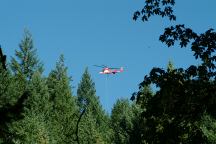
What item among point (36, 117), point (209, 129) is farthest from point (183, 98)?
point (209, 129)

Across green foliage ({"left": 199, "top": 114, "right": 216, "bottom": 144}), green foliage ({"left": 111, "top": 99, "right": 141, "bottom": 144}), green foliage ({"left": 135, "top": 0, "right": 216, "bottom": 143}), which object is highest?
green foliage ({"left": 111, "top": 99, "right": 141, "bottom": 144})

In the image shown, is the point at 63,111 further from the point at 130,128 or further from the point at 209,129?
the point at 209,129

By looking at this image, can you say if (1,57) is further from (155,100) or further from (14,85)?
(14,85)

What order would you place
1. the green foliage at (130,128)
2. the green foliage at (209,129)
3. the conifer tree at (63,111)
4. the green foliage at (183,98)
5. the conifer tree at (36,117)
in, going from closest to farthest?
the green foliage at (183,98) → the conifer tree at (36,117) → the green foliage at (209,129) → the conifer tree at (63,111) → the green foliage at (130,128)

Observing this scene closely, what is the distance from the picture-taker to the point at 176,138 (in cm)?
924

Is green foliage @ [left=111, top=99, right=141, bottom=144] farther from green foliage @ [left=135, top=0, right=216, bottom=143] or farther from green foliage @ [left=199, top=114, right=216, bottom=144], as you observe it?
green foliage @ [left=135, top=0, right=216, bottom=143]

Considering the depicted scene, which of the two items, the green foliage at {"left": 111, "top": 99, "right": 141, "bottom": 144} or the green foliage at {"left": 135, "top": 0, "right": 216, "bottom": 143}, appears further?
the green foliage at {"left": 111, "top": 99, "right": 141, "bottom": 144}

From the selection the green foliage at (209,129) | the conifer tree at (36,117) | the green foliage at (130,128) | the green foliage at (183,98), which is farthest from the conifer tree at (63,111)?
the green foliage at (183,98)

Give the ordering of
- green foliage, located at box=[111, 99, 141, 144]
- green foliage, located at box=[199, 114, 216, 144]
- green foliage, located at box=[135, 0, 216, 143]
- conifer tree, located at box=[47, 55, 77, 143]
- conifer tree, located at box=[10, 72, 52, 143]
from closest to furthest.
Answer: green foliage, located at box=[135, 0, 216, 143]
conifer tree, located at box=[10, 72, 52, 143]
green foliage, located at box=[199, 114, 216, 144]
conifer tree, located at box=[47, 55, 77, 143]
green foliage, located at box=[111, 99, 141, 144]

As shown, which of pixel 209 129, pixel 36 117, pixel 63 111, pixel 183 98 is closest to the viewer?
pixel 183 98

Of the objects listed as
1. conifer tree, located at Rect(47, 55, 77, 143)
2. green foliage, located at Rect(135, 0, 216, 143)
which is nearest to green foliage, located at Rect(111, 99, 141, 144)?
conifer tree, located at Rect(47, 55, 77, 143)

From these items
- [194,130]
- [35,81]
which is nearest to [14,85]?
[35,81]

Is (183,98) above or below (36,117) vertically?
below

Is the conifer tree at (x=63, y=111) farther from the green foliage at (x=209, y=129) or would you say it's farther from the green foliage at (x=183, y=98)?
the green foliage at (x=183, y=98)
